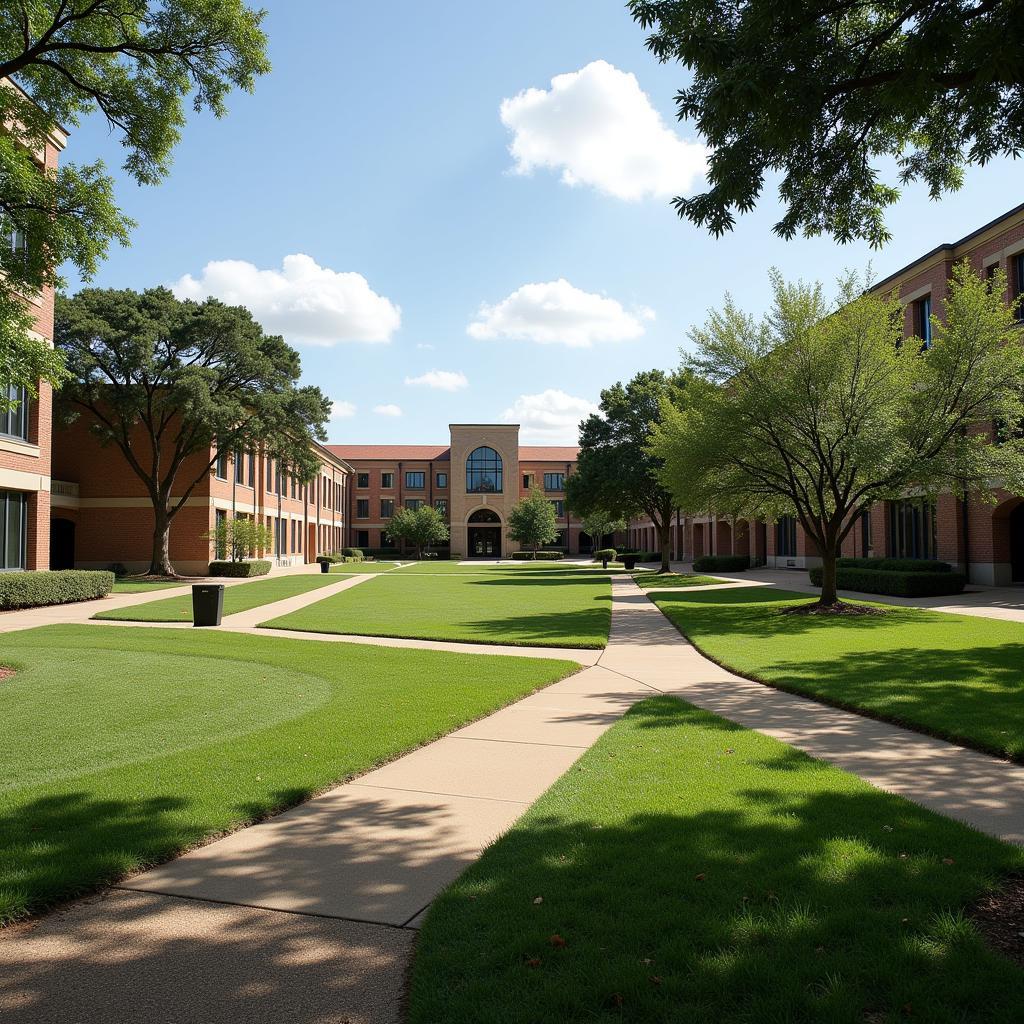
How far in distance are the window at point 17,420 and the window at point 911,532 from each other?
33001 mm

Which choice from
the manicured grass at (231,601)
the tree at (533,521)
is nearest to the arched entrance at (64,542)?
the manicured grass at (231,601)

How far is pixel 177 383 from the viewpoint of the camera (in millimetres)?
31484

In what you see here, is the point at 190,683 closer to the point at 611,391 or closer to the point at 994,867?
the point at 994,867

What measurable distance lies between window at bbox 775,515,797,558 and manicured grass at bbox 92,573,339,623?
91.3 feet

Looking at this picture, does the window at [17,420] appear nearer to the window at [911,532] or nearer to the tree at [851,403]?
the tree at [851,403]

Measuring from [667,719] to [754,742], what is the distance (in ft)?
3.97

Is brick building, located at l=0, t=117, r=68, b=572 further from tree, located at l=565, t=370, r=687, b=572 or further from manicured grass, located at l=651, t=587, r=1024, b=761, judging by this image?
tree, located at l=565, t=370, r=687, b=572

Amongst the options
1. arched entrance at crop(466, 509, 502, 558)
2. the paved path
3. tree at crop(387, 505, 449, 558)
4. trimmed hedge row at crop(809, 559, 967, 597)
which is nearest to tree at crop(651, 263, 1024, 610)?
trimmed hedge row at crop(809, 559, 967, 597)

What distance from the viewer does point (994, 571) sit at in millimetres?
28531

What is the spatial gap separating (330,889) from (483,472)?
81.7 m

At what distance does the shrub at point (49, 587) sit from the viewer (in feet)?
71.3

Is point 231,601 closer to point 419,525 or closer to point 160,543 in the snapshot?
point 160,543

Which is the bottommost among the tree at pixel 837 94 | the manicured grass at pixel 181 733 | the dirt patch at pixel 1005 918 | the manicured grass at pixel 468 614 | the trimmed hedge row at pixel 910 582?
the manicured grass at pixel 468 614

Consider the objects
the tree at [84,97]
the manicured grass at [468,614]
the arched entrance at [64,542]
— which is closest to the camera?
the tree at [84,97]
